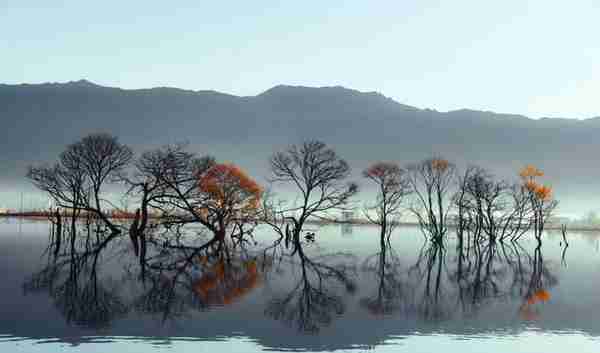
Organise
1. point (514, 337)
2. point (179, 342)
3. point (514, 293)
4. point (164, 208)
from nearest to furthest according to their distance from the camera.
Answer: point (179, 342) < point (514, 337) < point (514, 293) < point (164, 208)

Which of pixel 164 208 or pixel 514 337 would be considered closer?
pixel 514 337

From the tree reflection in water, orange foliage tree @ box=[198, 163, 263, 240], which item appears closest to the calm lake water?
the tree reflection in water

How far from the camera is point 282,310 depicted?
22656 mm

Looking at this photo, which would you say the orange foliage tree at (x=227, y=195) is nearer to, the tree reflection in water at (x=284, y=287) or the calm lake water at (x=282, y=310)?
the tree reflection in water at (x=284, y=287)

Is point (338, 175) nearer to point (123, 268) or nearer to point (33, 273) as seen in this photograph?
point (123, 268)

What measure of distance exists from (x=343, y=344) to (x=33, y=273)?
68.6 ft

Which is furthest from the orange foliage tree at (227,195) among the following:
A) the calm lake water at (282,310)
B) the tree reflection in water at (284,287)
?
the calm lake water at (282,310)

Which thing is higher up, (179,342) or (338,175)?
(338,175)

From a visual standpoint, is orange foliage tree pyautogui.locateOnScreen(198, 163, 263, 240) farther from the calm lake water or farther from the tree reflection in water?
the calm lake water

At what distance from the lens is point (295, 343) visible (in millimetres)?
17062

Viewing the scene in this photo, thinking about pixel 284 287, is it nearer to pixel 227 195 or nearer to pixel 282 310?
pixel 282 310

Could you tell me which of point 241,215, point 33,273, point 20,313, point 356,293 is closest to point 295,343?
point 20,313

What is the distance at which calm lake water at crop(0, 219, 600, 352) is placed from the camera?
17188 millimetres

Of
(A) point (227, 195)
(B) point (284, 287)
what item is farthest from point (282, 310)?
(A) point (227, 195)
